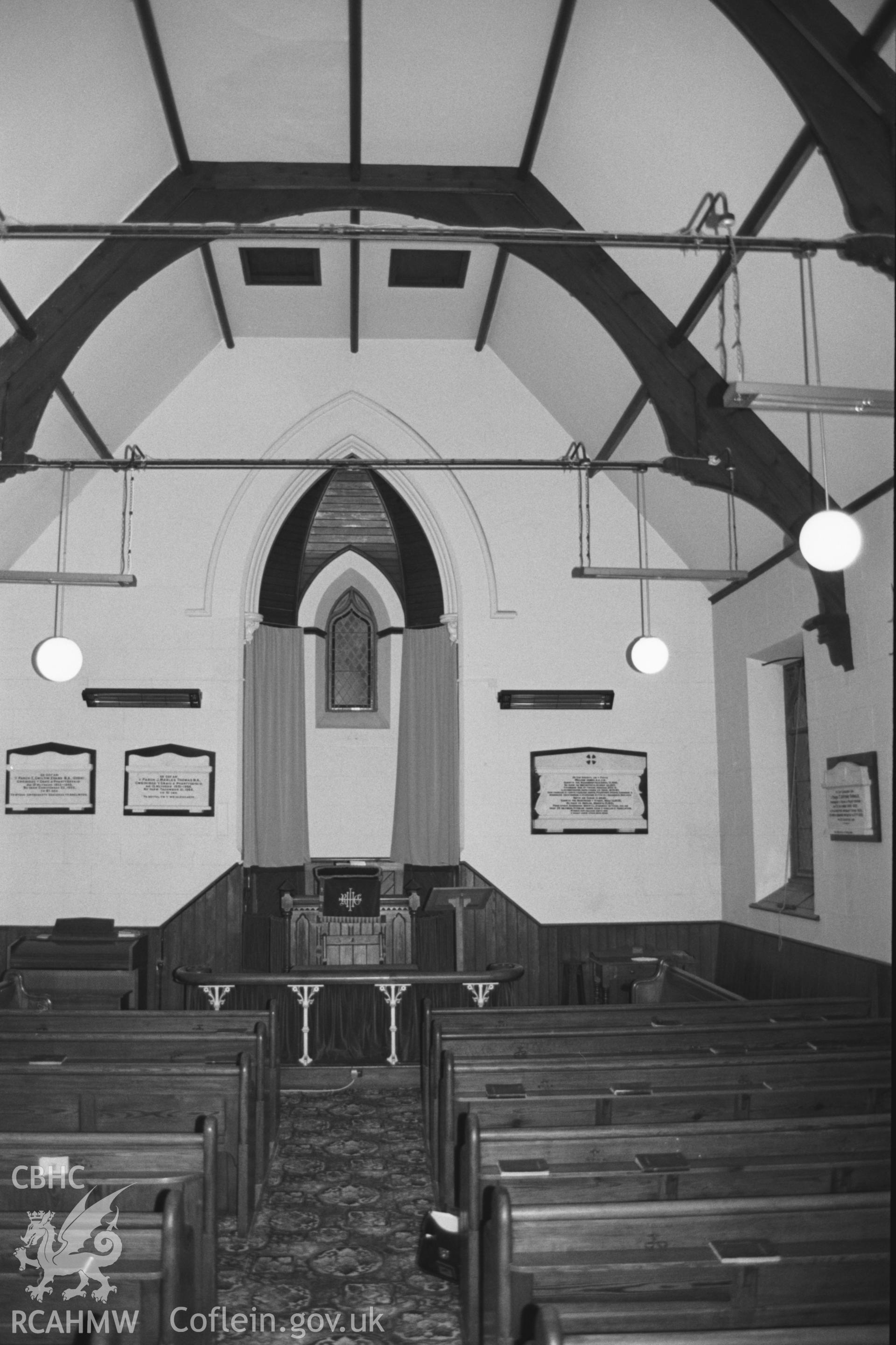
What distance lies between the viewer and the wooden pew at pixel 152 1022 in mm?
5293

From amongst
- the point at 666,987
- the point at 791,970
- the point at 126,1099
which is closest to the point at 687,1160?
the point at 126,1099

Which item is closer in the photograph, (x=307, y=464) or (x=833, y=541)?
(x=833, y=541)

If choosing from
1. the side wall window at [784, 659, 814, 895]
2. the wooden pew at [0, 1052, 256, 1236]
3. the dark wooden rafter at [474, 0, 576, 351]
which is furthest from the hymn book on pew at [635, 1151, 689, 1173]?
the dark wooden rafter at [474, 0, 576, 351]

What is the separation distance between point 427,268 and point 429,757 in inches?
153

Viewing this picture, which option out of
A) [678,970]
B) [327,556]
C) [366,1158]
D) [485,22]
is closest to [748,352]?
[485,22]

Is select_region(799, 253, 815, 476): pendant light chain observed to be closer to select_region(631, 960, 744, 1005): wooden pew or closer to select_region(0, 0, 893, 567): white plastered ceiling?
select_region(0, 0, 893, 567): white plastered ceiling

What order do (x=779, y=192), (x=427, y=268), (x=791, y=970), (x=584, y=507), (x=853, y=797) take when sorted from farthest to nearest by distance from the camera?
1. (x=584, y=507)
2. (x=427, y=268)
3. (x=791, y=970)
4. (x=853, y=797)
5. (x=779, y=192)

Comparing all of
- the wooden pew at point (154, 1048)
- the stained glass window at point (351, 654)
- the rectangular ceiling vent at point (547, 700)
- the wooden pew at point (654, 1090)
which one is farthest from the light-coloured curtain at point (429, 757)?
the wooden pew at point (654, 1090)

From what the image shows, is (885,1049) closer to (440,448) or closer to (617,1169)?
(617,1169)

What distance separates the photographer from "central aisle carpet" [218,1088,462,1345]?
3.61 metres

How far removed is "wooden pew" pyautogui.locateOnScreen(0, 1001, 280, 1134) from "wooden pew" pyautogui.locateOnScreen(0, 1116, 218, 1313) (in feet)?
6.31

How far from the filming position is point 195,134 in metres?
6.47

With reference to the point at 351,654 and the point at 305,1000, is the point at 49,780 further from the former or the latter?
the point at 351,654

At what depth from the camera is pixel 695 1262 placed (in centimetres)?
261
